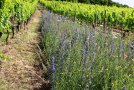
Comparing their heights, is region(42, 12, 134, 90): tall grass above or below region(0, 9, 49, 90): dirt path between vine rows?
above

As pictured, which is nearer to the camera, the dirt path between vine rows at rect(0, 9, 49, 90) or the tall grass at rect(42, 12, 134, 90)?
the tall grass at rect(42, 12, 134, 90)

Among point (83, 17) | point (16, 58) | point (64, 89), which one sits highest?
point (64, 89)

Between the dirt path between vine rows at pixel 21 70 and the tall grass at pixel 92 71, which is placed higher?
the tall grass at pixel 92 71

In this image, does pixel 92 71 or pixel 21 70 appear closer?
pixel 92 71

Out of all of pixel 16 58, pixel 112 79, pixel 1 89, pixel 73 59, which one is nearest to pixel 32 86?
pixel 1 89

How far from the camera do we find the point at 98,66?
20.2 ft

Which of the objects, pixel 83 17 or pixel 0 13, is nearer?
pixel 0 13

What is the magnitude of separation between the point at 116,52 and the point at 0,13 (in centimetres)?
440

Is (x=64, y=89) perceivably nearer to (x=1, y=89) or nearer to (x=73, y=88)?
(x=73, y=88)

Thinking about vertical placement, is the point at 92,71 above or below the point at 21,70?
above

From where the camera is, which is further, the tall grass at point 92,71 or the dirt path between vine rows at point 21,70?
the dirt path between vine rows at point 21,70

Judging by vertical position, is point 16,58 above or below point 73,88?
below

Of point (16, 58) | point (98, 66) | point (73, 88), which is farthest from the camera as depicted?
point (16, 58)

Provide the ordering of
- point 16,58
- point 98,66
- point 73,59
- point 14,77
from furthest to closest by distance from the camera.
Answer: point 16,58, point 14,77, point 73,59, point 98,66
